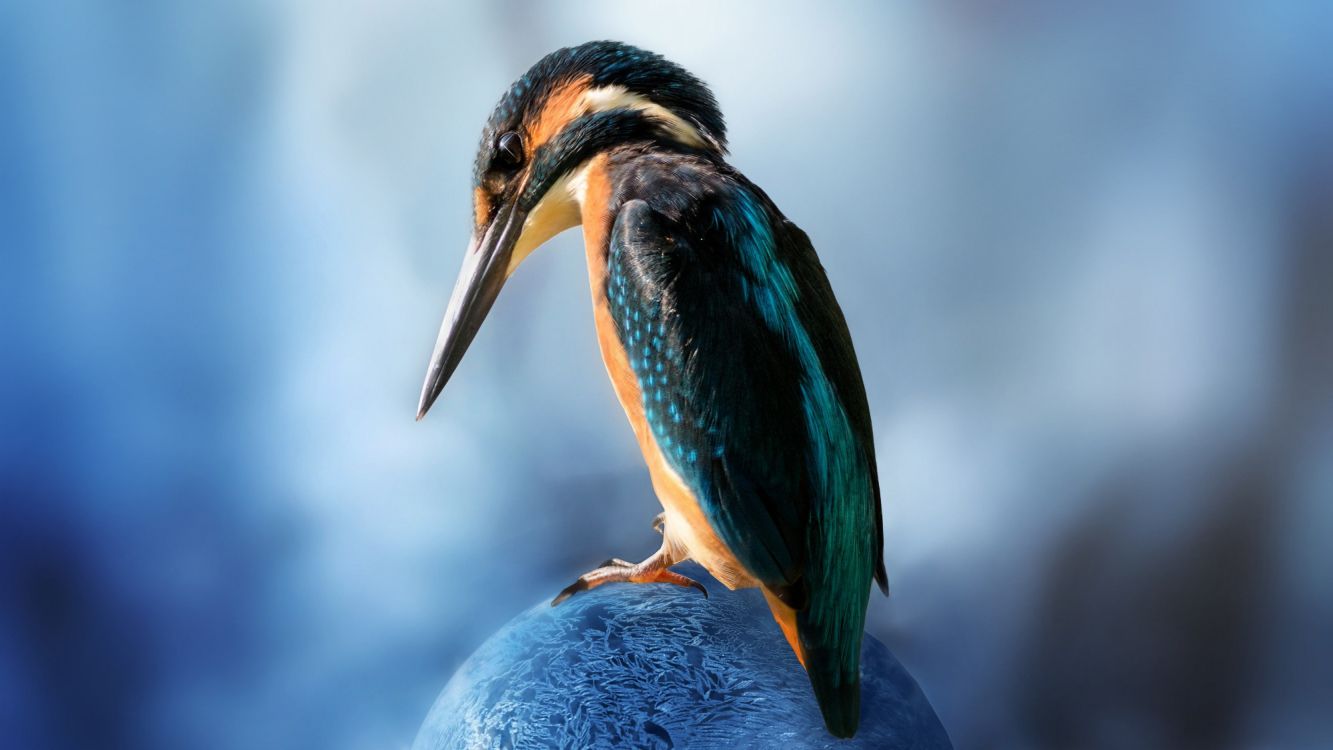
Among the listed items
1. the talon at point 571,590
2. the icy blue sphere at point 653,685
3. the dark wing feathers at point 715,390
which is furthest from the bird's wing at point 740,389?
the talon at point 571,590

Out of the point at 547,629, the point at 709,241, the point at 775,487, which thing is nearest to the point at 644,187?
the point at 709,241

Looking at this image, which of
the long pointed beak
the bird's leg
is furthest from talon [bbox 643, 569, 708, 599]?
the long pointed beak

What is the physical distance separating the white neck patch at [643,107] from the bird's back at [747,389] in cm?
6

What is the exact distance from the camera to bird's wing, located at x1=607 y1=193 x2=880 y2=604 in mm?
964

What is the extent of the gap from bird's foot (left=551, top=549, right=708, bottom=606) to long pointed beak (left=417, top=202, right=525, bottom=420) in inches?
10.5

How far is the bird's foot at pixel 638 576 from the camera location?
119 cm

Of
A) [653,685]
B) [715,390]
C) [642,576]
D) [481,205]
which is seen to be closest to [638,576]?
[642,576]

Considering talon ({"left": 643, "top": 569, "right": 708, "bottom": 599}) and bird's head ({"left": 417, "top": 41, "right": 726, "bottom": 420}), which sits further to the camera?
talon ({"left": 643, "top": 569, "right": 708, "bottom": 599})

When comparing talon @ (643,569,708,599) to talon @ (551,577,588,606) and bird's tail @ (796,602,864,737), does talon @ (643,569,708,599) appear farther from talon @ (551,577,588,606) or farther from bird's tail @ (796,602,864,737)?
bird's tail @ (796,602,864,737)

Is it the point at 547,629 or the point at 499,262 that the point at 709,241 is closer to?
the point at 499,262

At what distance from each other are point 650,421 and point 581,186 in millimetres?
273

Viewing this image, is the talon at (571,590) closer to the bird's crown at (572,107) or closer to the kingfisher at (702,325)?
the kingfisher at (702,325)

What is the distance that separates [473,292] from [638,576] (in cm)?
37

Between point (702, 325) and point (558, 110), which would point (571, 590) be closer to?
point (702, 325)
